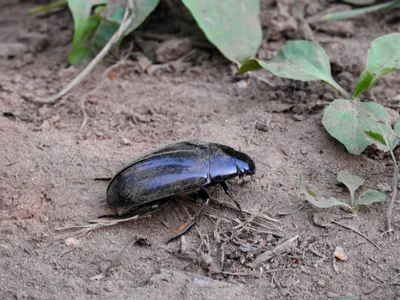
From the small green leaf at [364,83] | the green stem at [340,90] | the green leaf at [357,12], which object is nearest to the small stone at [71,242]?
the green stem at [340,90]

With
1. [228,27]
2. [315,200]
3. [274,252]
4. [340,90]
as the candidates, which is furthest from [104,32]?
[274,252]

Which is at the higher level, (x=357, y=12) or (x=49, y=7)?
(x=49, y=7)

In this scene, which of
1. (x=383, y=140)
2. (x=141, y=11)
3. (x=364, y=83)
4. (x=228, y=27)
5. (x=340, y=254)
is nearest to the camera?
(x=340, y=254)

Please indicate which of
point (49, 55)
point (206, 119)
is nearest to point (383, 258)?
point (206, 119)

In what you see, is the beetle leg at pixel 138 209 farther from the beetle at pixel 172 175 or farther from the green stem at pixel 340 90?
the green stem at pixel 340 90

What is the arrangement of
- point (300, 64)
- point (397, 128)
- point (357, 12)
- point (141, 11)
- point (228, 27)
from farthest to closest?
point (357, 12), point (141, 11), point (228, 27), point (300, 64), point (397, 128)

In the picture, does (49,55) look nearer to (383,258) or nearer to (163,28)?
(163,28)

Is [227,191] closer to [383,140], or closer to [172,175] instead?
[172,175]
